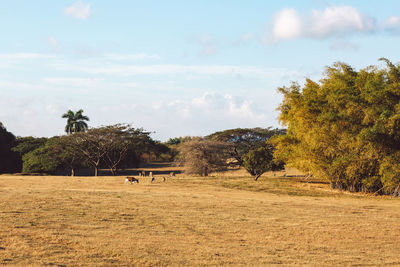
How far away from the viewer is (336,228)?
1923 cm

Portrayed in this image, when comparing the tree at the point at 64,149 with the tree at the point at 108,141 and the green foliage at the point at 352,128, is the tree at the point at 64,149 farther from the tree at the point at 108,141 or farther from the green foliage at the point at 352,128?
the green foliage at the point at 352,128

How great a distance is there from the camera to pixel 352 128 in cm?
3522

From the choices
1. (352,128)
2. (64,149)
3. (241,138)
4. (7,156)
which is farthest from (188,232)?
(7,156)

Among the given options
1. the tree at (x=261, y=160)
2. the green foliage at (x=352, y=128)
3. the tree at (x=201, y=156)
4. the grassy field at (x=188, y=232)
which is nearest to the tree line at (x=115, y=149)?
the tree at (x=201, y=156)

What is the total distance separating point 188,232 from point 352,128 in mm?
22167

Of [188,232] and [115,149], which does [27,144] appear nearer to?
[115,149]

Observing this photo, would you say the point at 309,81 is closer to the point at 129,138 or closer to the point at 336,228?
the point at 336,228

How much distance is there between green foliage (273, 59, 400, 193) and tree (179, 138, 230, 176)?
18790 mm

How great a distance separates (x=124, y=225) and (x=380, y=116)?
22616 mm

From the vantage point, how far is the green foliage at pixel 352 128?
33.8m

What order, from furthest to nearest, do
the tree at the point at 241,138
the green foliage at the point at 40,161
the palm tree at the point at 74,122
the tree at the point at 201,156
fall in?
the palm tree at the point at 74,122
the green foliage at the point at 40,161
the tree at the point at 241,138
the tree at the point at 201,156

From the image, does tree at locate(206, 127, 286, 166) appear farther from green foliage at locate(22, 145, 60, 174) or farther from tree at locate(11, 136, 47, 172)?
tree at locate(11, 136, 47, 172)

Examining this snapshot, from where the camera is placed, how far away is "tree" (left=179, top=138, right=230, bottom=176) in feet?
191

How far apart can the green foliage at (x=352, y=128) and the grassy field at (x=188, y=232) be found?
714 cm
